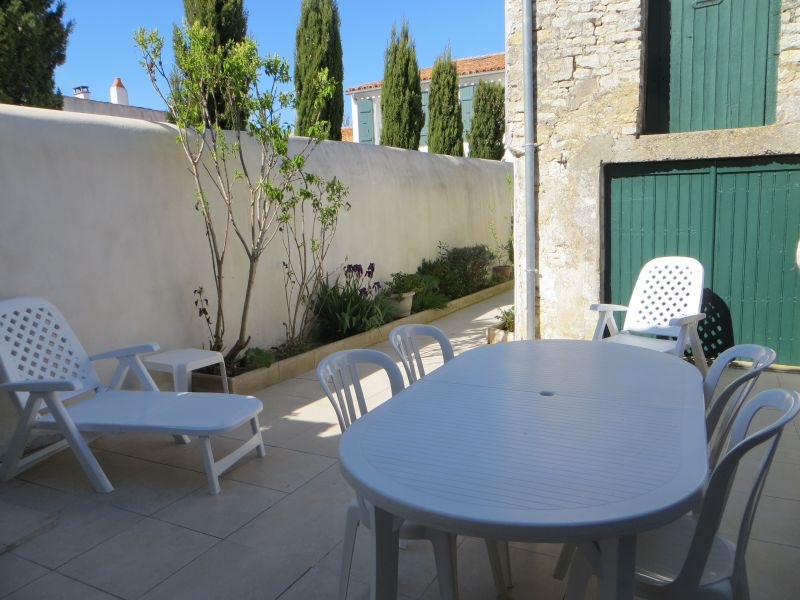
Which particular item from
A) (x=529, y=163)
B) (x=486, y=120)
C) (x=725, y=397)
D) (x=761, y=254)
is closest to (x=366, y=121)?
(x=486, y=120)

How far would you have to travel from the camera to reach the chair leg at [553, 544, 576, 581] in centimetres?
225

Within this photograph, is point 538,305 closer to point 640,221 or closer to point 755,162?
point 640,221

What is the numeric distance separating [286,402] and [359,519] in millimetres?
2813

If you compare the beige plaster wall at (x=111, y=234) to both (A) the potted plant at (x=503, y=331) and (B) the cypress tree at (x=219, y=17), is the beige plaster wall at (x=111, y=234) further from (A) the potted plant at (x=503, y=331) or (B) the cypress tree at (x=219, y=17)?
(A) the potted plant at (x=503, y=331)

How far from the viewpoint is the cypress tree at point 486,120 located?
47.5 feet

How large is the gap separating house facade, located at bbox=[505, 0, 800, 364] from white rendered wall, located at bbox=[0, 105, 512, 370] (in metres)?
2.62

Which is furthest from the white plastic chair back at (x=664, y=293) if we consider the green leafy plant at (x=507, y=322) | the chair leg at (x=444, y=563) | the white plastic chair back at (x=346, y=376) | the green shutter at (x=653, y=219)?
the chair leg at (x=444, y=563)

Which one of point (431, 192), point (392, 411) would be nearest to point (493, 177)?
point (431, 192)

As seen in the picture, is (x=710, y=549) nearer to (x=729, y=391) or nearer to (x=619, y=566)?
(x=619, y=566)

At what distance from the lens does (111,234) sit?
434 centimetres

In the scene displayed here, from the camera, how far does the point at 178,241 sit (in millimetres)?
4898

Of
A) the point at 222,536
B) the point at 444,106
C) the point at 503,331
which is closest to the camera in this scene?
the point at 222,536

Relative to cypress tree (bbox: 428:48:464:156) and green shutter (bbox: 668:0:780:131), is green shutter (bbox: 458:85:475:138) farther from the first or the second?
green shutter (bbox: 668:0:780:131)

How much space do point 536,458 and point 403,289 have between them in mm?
5910
